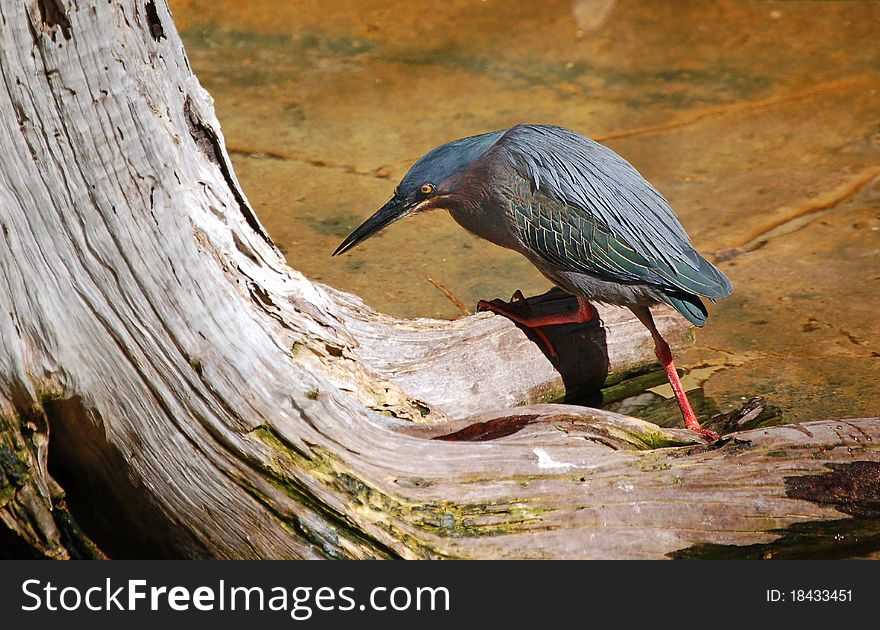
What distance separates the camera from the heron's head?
366 centimetres

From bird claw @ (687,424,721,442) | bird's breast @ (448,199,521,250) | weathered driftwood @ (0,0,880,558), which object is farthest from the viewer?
bird's breast @ (448,199,521,250)

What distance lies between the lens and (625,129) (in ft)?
19.4

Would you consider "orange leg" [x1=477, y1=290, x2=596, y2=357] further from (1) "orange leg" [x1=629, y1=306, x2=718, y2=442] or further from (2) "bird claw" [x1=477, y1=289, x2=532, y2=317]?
(1) "orange leg" [x1=629, y1=306, x2=718, y2=442]

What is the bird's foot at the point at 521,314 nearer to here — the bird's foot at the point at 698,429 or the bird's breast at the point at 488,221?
the bird's breast at the point at 488,221

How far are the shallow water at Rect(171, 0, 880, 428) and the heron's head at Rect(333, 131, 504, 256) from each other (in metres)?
0.77

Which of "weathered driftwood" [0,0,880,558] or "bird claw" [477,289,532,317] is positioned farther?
"bird claw" [477,289,532,317]

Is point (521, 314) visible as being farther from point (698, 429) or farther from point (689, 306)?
point (698, 429)

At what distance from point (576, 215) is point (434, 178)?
0.50 metres

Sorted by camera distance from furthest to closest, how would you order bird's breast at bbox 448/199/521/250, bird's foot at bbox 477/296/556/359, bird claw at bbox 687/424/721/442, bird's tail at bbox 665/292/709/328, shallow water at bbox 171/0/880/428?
shallow water at bbox 171/0/880/428 < bird's foot at bbox 477/296/556/359 < bird's breast at bbox 448/199/521/250 < bird's tail at bbox 665/292/709/328 < bird claw at bbox 687/424/721/442

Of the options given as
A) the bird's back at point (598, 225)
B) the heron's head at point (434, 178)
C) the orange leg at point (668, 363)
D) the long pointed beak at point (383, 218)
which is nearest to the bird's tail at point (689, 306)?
the bird's back at point (598, 225)

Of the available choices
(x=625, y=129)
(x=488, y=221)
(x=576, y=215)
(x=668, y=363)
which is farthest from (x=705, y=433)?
(x=625, y=129)

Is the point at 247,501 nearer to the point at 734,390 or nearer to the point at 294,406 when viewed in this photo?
the point at 294,406

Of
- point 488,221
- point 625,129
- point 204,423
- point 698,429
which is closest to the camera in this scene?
point 204,423

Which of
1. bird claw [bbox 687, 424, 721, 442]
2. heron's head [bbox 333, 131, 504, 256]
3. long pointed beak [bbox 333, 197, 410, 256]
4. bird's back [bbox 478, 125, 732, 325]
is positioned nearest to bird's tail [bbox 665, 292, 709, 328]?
bird's back [bbox 478, 125, 732, 325]
